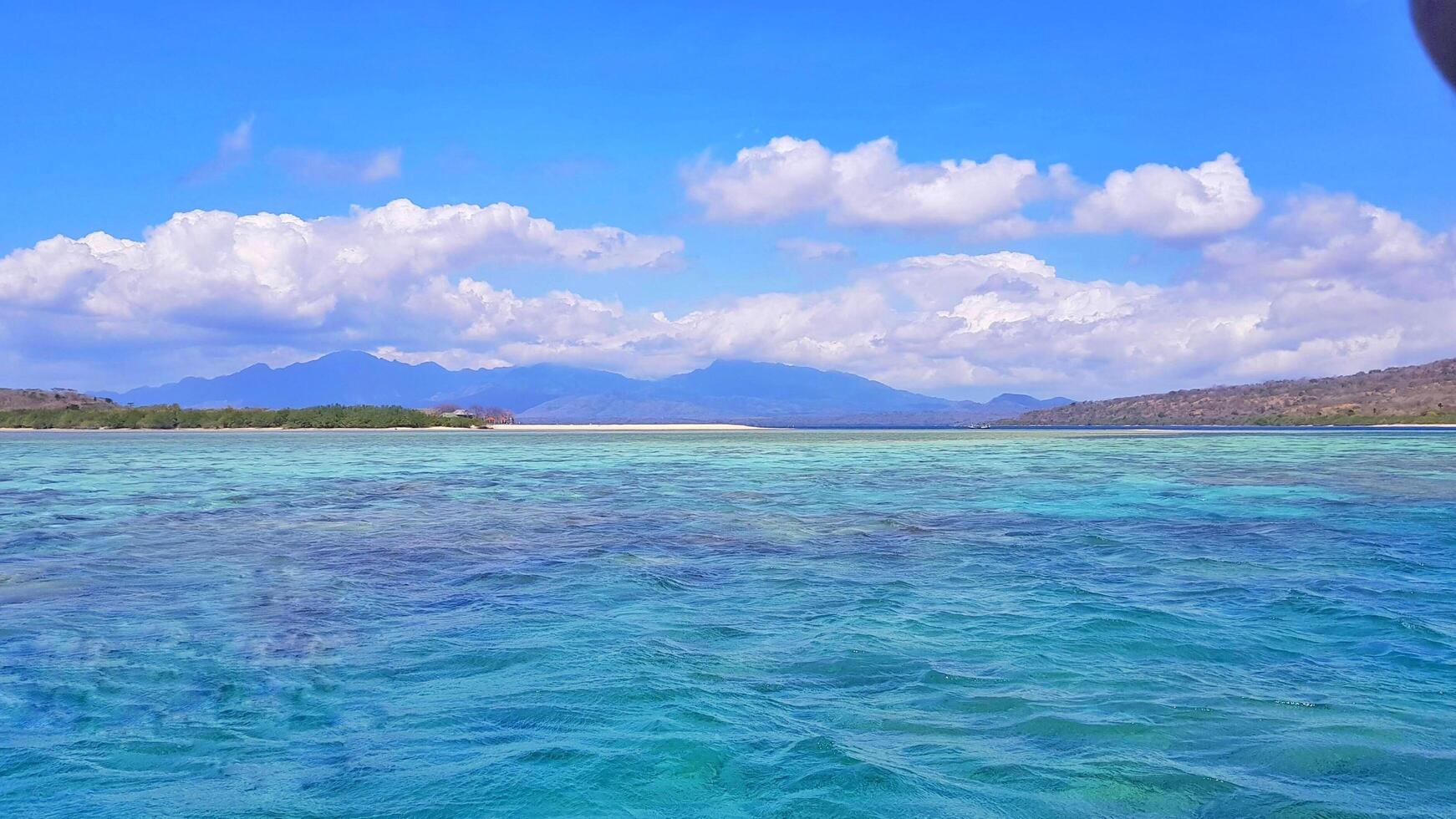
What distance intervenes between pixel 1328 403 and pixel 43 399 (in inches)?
7736

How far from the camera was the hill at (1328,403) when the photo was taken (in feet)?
445

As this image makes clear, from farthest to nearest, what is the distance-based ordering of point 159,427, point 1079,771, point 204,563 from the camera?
1. point 159,427
2. point 204,563
3. point 1079,771

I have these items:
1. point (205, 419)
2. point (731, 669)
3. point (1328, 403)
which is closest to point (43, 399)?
point (205, 419)

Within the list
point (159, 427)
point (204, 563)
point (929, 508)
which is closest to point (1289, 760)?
point (204, 563)

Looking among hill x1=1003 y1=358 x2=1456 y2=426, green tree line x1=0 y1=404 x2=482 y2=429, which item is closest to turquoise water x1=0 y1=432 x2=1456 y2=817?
green tree line x1=0 y1=404 x2=482 y2=429

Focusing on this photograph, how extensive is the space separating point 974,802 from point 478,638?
5.69 metres

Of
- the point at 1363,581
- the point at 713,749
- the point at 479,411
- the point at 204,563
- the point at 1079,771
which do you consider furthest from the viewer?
the point at 479,411

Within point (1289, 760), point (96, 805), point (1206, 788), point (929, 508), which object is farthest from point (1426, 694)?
point (929, 508)

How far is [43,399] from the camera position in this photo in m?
137

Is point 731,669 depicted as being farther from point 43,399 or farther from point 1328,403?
point 1328,403

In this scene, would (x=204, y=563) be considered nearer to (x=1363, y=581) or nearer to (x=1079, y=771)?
(x=1079, y=771)

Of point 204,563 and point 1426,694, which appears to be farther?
point 204,563

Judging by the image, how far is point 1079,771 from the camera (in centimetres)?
→ 634

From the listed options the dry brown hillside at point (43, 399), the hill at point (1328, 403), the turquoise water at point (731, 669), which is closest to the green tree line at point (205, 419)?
the dry brown hillside at point (43, 399)
